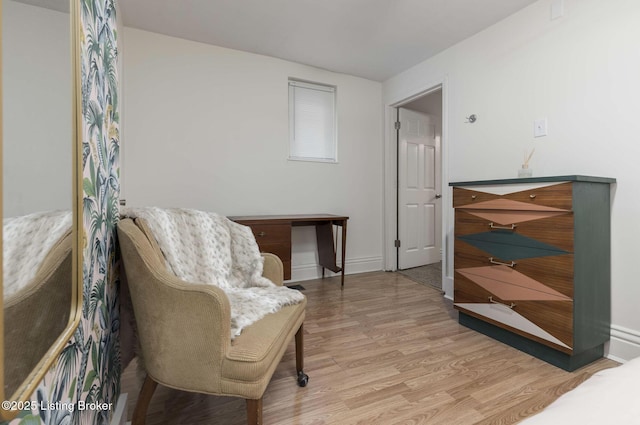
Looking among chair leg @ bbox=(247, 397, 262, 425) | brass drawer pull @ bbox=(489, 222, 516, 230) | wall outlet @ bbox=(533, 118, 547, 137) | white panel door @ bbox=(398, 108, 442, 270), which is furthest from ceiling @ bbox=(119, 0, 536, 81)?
chair leg @ bbox=(247, 397, 262, 425)

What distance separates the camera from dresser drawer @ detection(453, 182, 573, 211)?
1.58m

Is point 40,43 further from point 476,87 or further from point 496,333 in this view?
point 476,87

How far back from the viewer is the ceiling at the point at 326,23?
224cm

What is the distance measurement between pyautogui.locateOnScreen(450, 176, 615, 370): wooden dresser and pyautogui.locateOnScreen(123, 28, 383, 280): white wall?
5.76 feet

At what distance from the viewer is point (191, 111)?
111 inches

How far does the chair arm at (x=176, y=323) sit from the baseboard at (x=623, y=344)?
2.21 metres

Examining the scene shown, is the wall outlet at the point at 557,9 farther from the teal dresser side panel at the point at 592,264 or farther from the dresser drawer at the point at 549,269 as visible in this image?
the dresser drawer at the point at 549,269

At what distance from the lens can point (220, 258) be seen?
159cm

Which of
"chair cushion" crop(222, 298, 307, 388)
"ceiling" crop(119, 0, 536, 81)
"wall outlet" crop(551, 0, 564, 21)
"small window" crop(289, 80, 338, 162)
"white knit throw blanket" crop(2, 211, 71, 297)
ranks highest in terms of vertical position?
"ceiling" crop(119, 0, 536, 81)

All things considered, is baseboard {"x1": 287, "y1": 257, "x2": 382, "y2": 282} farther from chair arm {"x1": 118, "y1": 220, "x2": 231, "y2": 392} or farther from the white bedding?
the white bedding

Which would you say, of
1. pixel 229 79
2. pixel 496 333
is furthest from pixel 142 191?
pixel 496 333

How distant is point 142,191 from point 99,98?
77.5 inches

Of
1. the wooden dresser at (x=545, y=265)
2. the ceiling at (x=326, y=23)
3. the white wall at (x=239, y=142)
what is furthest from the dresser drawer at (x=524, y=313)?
the ceiling at (x=326, y=23)

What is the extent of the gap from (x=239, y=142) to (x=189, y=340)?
2.35 m
